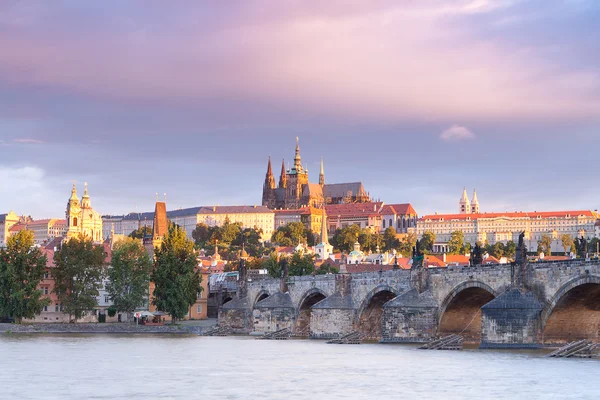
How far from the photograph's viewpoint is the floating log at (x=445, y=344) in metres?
57.9

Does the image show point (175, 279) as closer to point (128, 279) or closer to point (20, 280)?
point (128, 279)

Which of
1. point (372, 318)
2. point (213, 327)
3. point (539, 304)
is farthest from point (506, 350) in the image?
point (213, 327)

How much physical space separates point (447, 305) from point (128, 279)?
3810 cm

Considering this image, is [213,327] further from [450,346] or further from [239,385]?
[239,385]

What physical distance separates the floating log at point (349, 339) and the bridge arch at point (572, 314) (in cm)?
1734

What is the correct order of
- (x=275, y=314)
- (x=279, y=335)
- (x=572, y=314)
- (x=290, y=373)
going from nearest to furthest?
(x=290, y=373) → (x=572, y=314) → (x=279, y=335) → (x=275, y=314)

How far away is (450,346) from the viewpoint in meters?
58.3

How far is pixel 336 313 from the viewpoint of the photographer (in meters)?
71.1

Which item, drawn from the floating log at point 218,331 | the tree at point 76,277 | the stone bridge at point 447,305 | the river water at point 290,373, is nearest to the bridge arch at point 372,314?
the stone bridge at point 447,305

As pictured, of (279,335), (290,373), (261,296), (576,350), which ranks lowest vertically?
(290,373)

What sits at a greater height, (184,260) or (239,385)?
(184,260)

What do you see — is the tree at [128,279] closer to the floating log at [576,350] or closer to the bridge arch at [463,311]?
the bridge arch at [463,311]

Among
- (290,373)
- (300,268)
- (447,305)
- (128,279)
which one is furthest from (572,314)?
(300,268)

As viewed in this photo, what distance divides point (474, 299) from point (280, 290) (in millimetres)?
25138
